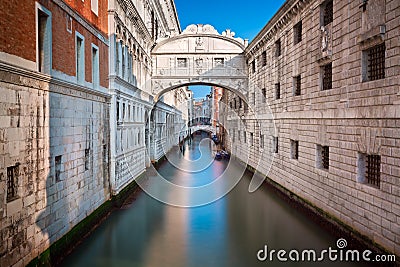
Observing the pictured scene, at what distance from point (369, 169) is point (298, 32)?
214 inches

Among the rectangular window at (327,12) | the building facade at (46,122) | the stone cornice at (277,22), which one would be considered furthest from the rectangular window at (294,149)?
the building facade at (46,122)

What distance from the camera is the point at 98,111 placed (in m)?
8.85

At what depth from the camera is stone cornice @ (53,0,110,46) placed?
644 centimetres

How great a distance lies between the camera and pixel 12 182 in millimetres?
4828

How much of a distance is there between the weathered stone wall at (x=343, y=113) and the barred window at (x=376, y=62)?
119mm

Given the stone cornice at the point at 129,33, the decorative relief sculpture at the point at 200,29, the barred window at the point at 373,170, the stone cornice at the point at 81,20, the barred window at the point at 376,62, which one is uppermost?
the decorative relief sculpture at the point at 200,29

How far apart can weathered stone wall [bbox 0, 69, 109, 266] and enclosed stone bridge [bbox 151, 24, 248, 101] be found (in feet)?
32.0

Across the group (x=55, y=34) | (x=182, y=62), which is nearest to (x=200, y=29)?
(x=182, y=62)

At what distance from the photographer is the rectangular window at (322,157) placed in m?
8.55

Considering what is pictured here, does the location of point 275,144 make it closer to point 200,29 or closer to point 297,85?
point 297,85

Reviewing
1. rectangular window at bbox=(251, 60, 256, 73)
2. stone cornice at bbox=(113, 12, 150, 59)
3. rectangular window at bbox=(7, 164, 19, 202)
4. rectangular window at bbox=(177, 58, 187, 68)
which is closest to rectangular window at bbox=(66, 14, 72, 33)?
rectangular window at bbox=(7, 164, 19, 202)

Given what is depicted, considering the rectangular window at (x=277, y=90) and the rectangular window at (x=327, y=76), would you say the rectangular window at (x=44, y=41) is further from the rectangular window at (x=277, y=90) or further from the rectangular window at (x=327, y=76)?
the rectangular window at (x=277, y=90)

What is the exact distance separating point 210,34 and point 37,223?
13.9 meters

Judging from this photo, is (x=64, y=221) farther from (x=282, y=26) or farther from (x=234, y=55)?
(x=234, y=55)
